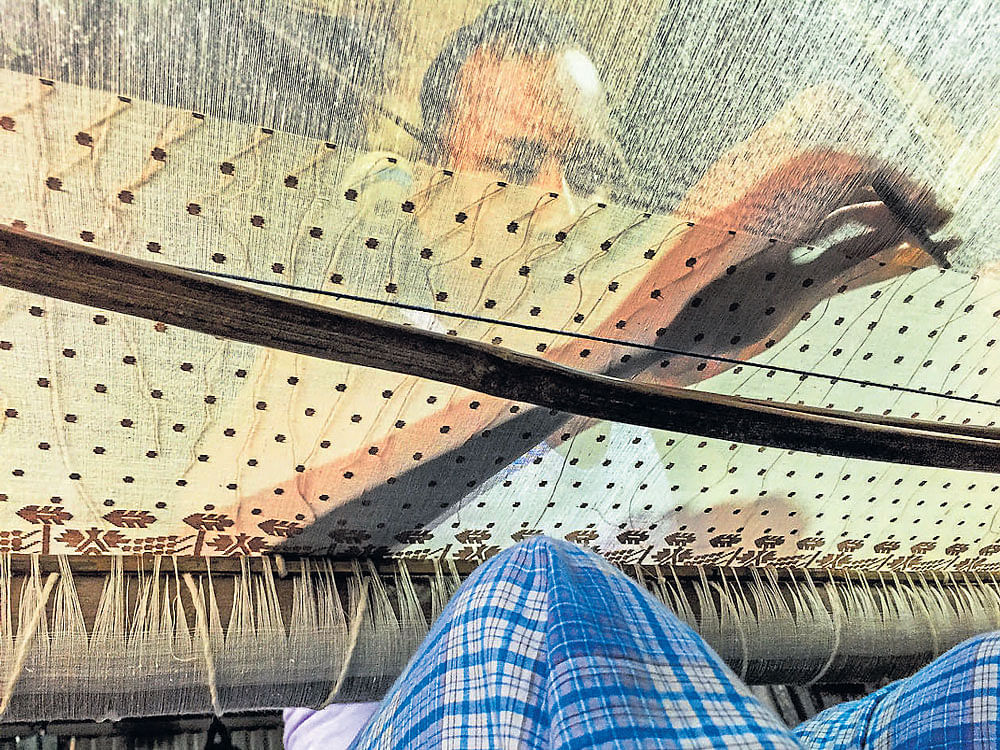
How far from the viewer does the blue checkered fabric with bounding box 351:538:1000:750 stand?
261mm

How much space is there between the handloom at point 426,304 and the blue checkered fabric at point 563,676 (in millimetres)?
149

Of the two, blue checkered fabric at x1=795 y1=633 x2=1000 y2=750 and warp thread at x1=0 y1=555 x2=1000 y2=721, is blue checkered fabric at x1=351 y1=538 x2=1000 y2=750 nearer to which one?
blue checkered fabric at x1=795 y1=633 x2=1000 y2=750

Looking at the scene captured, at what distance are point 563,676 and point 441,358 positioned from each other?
20cm

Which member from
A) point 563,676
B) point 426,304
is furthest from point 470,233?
point 563,676

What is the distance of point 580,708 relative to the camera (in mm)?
260

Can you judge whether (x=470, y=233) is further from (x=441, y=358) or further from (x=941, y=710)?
(x=941, y=710)

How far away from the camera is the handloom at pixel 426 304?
45 cm

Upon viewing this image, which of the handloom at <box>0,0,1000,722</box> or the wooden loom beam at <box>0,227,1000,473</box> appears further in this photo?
the handloom at <box>0,0,1000,722</box>

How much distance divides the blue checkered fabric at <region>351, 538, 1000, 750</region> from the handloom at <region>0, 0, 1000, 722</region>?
15 cm

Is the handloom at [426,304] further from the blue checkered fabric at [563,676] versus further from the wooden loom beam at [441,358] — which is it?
the blue checkered fabric at [563,676]

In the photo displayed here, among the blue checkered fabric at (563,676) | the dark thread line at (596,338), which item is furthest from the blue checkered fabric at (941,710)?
the dark thread line at (596,338)

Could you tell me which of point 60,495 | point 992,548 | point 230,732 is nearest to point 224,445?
point 60,495

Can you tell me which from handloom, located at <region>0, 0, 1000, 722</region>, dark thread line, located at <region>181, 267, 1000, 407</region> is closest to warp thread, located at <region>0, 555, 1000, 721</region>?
handloom, located at <region>0, 0, 1000, 722</region>

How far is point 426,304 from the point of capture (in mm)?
571
